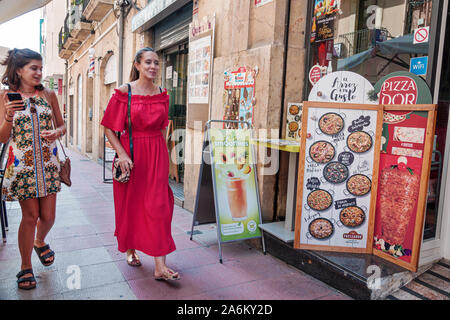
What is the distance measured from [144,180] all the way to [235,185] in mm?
1112

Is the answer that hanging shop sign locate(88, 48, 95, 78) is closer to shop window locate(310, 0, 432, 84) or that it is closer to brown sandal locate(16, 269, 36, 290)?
shop window locate(310, 0, 432, 84)

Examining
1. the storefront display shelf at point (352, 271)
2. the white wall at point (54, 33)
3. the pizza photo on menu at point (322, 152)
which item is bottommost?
the storefront display shelf at point (352, 271)

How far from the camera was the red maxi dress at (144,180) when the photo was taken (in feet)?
10.1

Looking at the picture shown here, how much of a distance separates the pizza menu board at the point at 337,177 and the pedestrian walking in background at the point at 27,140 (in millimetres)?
2201

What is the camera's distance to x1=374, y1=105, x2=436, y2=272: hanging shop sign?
9.30 feet

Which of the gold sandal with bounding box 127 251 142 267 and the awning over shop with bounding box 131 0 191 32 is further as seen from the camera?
the awning over shop with bounding box 131 0 191 32

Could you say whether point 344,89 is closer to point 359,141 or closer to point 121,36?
point 359,141

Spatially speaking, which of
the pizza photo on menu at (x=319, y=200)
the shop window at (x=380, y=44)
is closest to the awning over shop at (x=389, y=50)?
the shop window at (x=380, y=44)

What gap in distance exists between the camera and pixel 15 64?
9.50ft

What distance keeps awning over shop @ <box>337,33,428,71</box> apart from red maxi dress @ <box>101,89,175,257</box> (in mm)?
1970

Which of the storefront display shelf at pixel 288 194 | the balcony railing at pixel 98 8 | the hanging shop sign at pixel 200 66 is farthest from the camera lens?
the balcony railing at pixel 98 8

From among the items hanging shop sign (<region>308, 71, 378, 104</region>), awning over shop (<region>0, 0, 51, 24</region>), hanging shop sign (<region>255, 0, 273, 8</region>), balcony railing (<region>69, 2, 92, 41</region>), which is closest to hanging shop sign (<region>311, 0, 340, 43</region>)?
hanging shop sign (<region>255, 0, 273, 8</region>)

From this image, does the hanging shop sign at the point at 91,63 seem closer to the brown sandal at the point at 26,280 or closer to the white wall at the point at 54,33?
the brown sandal at the point at 26,280

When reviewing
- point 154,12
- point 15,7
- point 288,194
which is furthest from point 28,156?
point 15,7
